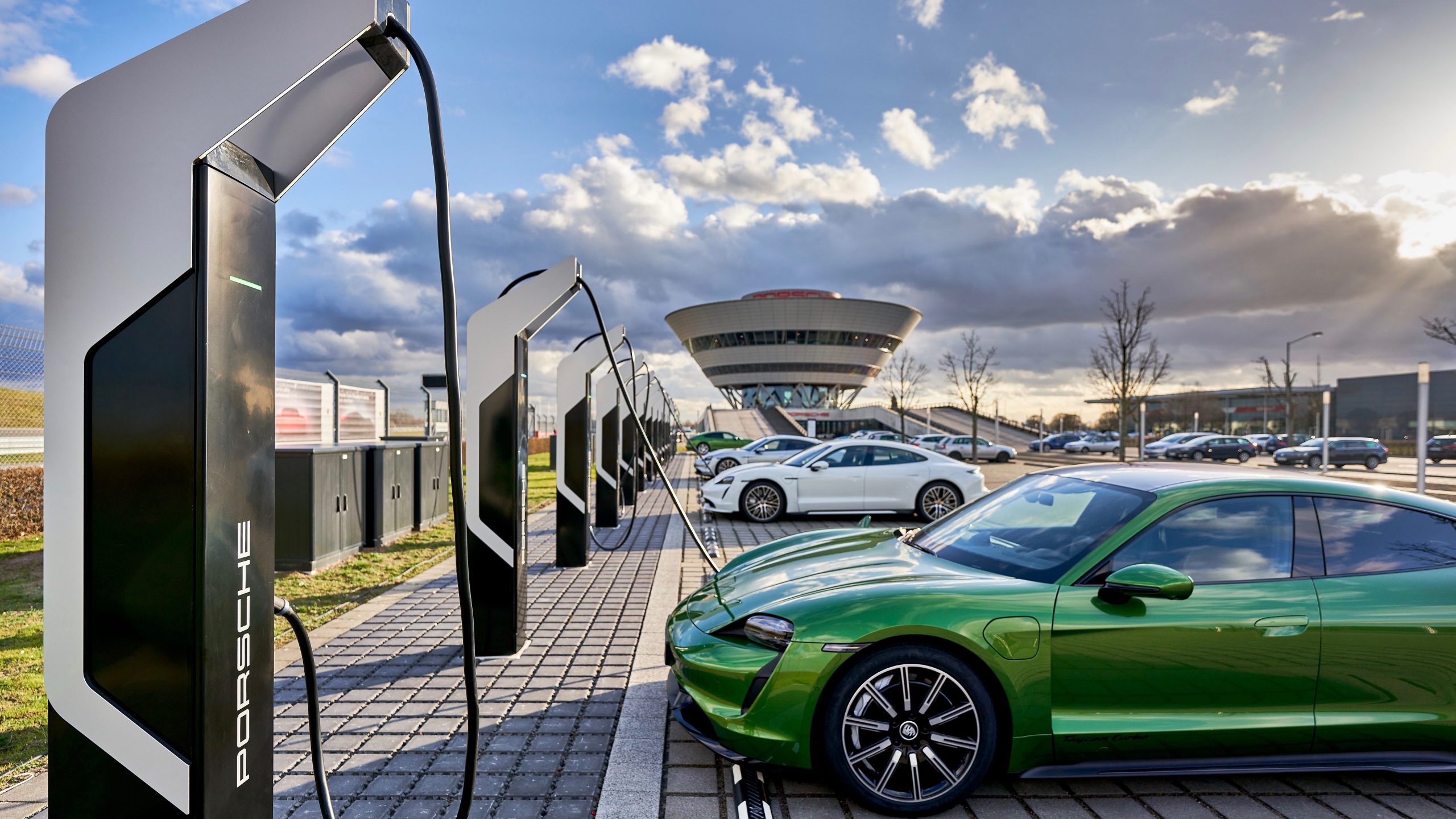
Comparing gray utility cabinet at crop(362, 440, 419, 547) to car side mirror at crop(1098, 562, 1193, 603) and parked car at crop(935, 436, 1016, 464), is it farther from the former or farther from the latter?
parked car at crop(935, 436, 1016, 464)

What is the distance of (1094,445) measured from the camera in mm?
55875

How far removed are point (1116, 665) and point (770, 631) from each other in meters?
1.41

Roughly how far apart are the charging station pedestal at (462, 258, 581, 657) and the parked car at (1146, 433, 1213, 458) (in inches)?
1824

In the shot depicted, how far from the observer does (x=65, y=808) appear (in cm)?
187

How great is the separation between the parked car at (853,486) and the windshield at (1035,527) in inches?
316

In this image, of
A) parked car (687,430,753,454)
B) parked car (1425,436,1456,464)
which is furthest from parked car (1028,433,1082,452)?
parked car (687,430,753,454)

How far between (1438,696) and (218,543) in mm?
4545

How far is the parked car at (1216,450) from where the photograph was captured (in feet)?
138

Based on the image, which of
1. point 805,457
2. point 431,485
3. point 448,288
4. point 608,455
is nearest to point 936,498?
point 805,457

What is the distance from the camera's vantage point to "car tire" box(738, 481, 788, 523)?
1263cm

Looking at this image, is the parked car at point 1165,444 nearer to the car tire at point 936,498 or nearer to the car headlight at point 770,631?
the car tire at point 936,498

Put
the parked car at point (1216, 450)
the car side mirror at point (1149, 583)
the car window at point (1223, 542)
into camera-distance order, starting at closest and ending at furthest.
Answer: the car side mirror at point (1149, 583)
the car window at point (1223, 542)
the parked car at point (1216, 450)

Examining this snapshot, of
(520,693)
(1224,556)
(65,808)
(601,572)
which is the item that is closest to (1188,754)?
(1224,556)

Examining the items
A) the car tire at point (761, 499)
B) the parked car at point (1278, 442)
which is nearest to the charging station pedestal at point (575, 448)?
the car tire at point (761, 499)
